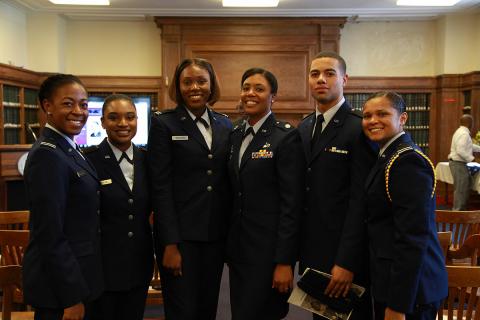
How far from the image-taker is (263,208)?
2.02 meters

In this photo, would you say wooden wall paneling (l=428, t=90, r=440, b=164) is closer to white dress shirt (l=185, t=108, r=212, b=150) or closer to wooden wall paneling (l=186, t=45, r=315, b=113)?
wooden wall paneling (l=186, t=45, r=315, b=113)

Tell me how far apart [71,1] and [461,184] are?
7043mm

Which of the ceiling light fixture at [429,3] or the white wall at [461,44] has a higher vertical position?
the ceiling light fixture at [429,3]

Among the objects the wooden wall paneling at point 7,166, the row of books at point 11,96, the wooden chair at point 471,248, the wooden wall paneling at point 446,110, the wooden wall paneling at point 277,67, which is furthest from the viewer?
the wooden wall paneling at point 446,110

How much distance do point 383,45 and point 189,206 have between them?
24.7 ft

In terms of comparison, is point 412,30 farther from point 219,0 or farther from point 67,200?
point 67,200

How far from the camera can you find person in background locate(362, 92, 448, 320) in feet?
5.20

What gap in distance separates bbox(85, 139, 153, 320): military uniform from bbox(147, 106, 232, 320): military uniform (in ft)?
0.24

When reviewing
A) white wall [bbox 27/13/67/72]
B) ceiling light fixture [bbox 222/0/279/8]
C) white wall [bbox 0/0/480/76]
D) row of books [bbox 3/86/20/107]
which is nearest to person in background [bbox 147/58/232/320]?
ceiling light fixture [bbox 222/0/279/8]

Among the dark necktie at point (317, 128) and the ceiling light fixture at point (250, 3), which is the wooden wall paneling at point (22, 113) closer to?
the ceiling light fixture at point (250, 3)

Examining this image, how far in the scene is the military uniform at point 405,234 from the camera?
1.58 meters

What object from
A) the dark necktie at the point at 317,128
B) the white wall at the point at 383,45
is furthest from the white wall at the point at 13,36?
the dark necktie at the point at 317,128

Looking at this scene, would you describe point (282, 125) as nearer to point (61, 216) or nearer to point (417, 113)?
point (61, 216)

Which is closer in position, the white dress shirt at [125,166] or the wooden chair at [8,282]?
the wooden chair at [8,282]
